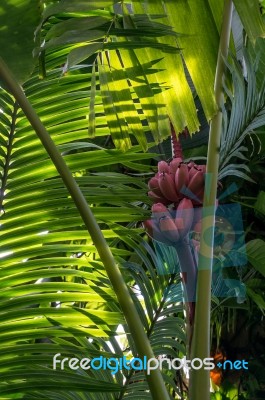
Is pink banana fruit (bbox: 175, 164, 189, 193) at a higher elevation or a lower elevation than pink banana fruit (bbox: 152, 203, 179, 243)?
higher

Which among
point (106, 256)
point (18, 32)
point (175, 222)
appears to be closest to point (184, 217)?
point (175, 222)

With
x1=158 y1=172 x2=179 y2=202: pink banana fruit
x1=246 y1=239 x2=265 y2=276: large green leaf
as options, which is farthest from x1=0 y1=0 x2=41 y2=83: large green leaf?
x1=246 y1=239 x2=265 y2=276: large green leaf

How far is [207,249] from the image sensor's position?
0.78m

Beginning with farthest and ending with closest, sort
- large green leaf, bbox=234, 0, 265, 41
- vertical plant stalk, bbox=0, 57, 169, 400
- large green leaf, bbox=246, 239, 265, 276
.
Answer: large green leaf, bbox=246, 239, 265, 276, large green leaf, bbox=234, 0, 265, 41, vertical plant stalk, bbox=0, 57, 169, 400

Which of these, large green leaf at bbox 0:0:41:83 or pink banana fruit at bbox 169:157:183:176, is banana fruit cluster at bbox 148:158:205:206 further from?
large green leaf at bbox 0:0:41:83

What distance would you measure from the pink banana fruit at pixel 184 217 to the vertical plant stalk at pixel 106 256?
0.15 meters

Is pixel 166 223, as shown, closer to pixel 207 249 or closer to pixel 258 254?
pixel 207 249

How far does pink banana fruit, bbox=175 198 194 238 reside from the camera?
829mm

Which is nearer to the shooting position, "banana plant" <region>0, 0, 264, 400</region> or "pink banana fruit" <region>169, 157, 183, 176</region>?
"banana plant" <region>0, 0, 264, 400</region>

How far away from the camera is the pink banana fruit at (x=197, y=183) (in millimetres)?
853

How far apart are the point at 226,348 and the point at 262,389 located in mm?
124

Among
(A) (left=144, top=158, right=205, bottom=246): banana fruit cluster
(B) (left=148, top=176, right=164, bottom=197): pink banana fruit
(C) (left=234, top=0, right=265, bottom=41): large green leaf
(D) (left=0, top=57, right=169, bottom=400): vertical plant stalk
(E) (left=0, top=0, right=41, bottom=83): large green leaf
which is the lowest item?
(D) (left=0, top=57, right=169, bottom=400): vertical plant stalk

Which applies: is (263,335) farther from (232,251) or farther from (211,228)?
(211,228)

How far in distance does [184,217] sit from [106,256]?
169 mm
